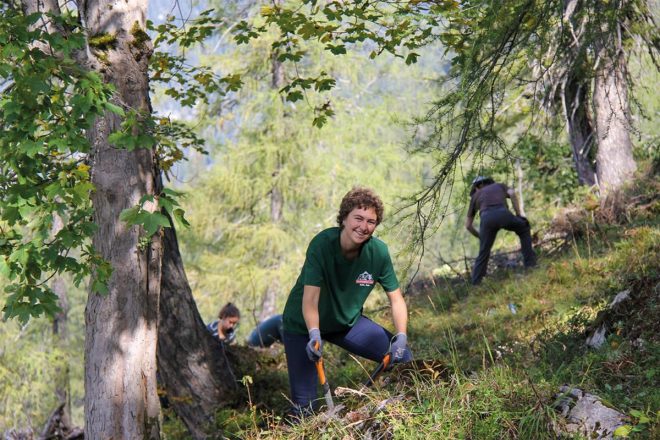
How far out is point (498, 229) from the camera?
927cm

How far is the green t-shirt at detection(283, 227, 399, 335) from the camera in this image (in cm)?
448

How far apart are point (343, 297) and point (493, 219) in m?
4.91

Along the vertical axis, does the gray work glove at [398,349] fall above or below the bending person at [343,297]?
below

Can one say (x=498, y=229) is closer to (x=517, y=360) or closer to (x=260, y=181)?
(x=517, y=360)

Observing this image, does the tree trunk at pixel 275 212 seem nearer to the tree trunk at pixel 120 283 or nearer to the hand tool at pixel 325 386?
the tree trunk at pixel 120 283

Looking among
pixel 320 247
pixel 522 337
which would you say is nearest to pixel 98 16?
pixel 320 247

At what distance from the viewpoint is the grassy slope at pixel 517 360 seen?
3.65 metres

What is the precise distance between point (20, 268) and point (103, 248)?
0.99m

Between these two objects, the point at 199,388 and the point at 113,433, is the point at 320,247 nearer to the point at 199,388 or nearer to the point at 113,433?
the point at 113,433

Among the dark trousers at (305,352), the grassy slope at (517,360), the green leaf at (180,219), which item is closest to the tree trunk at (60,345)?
the grassy slope at (517,360)

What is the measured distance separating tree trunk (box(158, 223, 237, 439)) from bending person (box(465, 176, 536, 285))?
13.1ft

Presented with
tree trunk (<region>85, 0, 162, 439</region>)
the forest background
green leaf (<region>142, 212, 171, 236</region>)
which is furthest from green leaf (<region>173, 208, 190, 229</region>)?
the forest background

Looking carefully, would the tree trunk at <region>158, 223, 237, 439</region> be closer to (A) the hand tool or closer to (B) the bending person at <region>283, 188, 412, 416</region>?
(B) the bending person at <region>283, 188, 412, 416</region>

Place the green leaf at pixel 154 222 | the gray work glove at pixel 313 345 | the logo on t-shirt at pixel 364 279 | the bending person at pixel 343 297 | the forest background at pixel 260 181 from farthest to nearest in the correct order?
the forest background at pixel 260 181, the logo on t-shirt at pixel 364 279, the bending person at pixel 343 297, the gray work glove at pixel 313 345, the green leaf at pixel 154 222
